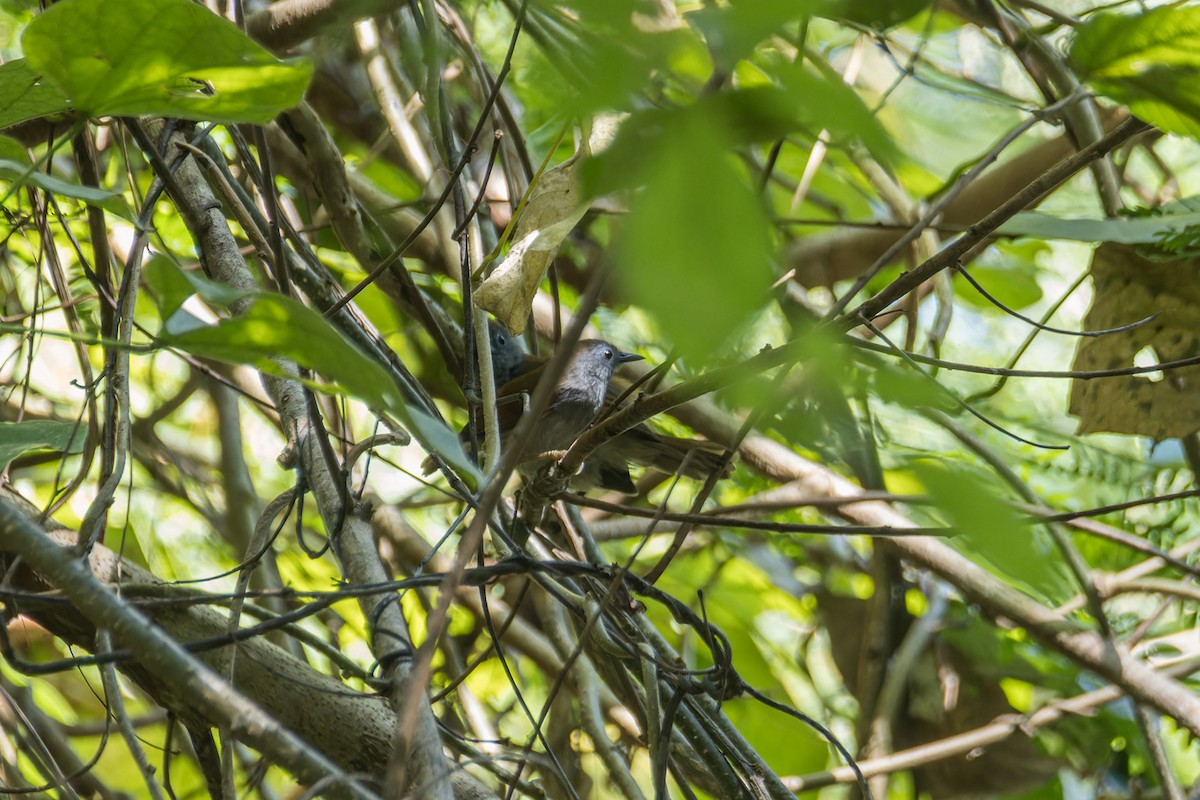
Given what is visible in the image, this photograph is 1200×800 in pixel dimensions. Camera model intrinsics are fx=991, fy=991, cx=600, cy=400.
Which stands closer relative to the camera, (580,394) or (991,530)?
(991,530)

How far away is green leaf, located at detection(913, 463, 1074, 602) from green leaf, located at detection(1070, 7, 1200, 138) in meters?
0.58

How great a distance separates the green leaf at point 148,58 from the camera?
81 centimetres

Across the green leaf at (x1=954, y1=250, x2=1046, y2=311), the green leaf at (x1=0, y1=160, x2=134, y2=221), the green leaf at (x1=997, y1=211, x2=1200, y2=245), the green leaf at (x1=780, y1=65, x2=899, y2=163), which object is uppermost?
the green leaf at (x1=954, y1=250, x2=1046, y2=311)

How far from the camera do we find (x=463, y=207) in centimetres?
155

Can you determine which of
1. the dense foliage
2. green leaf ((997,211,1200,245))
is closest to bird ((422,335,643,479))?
the dense foliage

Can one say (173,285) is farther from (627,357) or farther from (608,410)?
(627,357)

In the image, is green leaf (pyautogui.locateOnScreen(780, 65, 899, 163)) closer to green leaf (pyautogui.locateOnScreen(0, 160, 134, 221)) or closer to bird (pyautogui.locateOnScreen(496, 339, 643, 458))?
green leaf (pyautogui.locateOnScreen(0, 160, 134, 221))

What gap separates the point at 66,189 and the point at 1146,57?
1.00 metres

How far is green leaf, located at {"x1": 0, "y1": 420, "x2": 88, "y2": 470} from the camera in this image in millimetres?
1097

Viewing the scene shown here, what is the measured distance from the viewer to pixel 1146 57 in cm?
90

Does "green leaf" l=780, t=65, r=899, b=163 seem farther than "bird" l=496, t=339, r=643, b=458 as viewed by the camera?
No

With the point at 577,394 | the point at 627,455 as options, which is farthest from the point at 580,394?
the point at 627,455

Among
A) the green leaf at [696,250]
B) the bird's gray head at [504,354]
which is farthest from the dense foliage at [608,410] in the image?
the bird's gray head at [504,354]

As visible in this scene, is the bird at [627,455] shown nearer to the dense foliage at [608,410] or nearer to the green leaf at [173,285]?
the dense foliage at [608,410]
